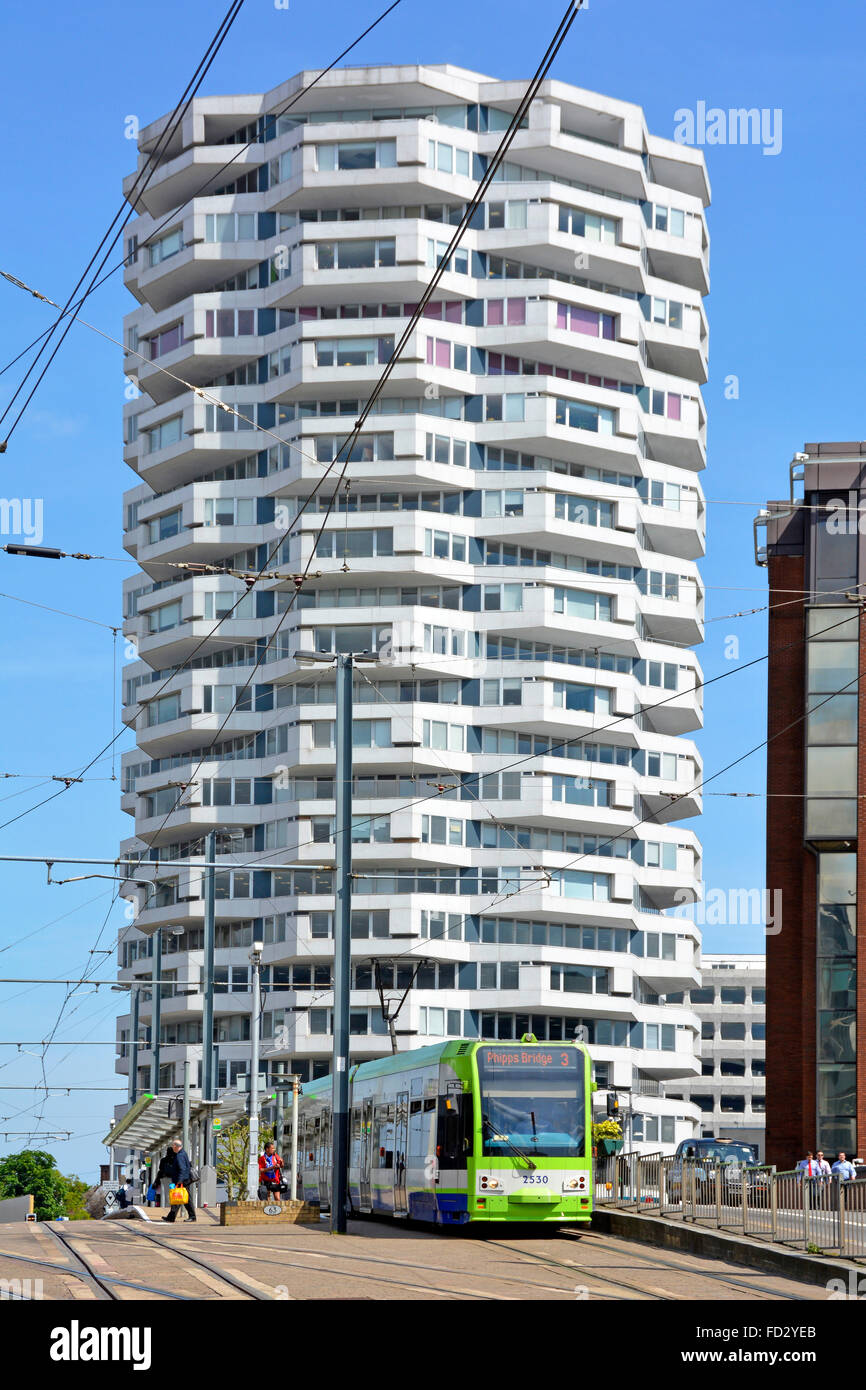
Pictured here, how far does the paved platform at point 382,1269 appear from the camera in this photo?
61.3 ft

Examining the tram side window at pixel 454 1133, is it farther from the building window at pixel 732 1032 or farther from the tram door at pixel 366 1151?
the building window at pixel 732 1032

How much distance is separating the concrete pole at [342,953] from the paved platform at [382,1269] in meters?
0.94

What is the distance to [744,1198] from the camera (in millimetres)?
26188

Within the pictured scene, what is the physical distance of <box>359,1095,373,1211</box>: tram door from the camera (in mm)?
38688

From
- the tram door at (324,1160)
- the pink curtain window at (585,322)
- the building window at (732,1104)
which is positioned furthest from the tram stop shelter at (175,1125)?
the building window at (732,1104)

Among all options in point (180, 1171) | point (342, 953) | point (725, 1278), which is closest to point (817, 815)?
point (180, 1171)

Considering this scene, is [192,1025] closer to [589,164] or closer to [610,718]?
[610,718]

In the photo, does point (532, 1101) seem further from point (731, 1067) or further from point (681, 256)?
point (731, 1067)

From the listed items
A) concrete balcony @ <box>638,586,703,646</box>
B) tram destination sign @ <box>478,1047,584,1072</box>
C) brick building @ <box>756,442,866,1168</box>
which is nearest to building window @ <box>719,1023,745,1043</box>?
concrete balcony @ <box>638,586,703,646</box>

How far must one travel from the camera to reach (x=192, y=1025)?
96.2 meters

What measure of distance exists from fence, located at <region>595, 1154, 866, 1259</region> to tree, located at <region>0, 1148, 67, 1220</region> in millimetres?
118639

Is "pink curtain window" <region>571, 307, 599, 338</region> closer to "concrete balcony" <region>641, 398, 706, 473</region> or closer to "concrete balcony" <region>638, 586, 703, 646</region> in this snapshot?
"concrete balcony" <region>641, 398, 706, 473</region>

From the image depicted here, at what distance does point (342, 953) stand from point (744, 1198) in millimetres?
9113
